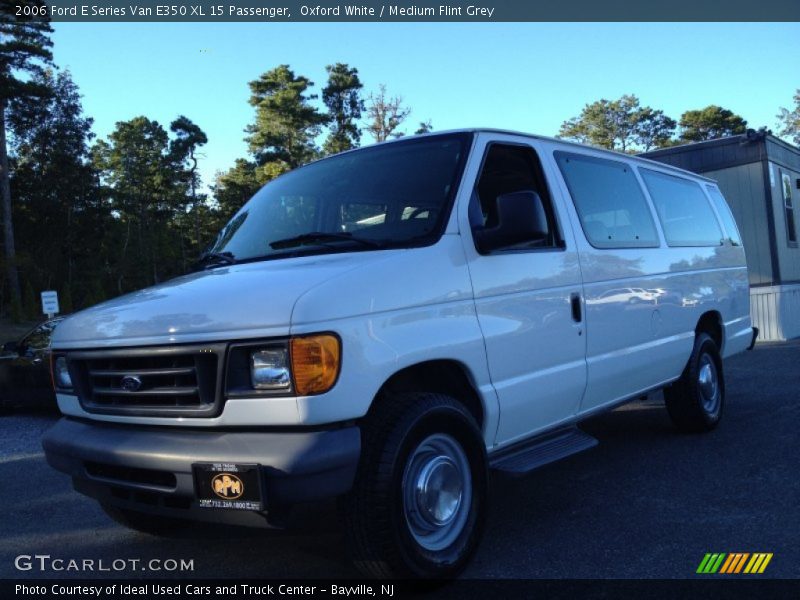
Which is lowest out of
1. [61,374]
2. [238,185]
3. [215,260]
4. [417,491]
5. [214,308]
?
[417,491]

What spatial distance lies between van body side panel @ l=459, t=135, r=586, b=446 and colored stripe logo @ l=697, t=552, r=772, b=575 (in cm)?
102

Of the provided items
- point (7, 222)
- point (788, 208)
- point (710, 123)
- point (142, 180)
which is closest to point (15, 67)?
point (7, 222)

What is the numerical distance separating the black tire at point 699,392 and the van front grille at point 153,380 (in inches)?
159

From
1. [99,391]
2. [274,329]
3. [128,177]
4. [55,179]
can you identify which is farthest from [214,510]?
[128,177]

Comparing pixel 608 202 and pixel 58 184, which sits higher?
pixel 58 184

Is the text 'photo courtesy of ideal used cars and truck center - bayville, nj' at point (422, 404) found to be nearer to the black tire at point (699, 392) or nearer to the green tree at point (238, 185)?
the black tire at point (699, 392)

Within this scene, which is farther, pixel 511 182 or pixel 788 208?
pixel 788 208

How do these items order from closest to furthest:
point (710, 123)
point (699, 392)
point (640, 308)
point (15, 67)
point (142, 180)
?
point (640, 308) → point (699, 392) → point (15, 67) → point (142, 180) → point (710, 123)

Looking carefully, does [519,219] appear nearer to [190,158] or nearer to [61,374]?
[61,374]

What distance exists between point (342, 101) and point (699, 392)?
140ft

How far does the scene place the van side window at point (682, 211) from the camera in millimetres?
5414

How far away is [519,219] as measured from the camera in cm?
335

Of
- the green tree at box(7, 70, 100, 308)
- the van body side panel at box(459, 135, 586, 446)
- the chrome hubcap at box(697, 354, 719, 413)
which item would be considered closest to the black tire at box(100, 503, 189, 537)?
the van body side panel at box(459, 135, 586, 446)

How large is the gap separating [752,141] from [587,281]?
1121cm
